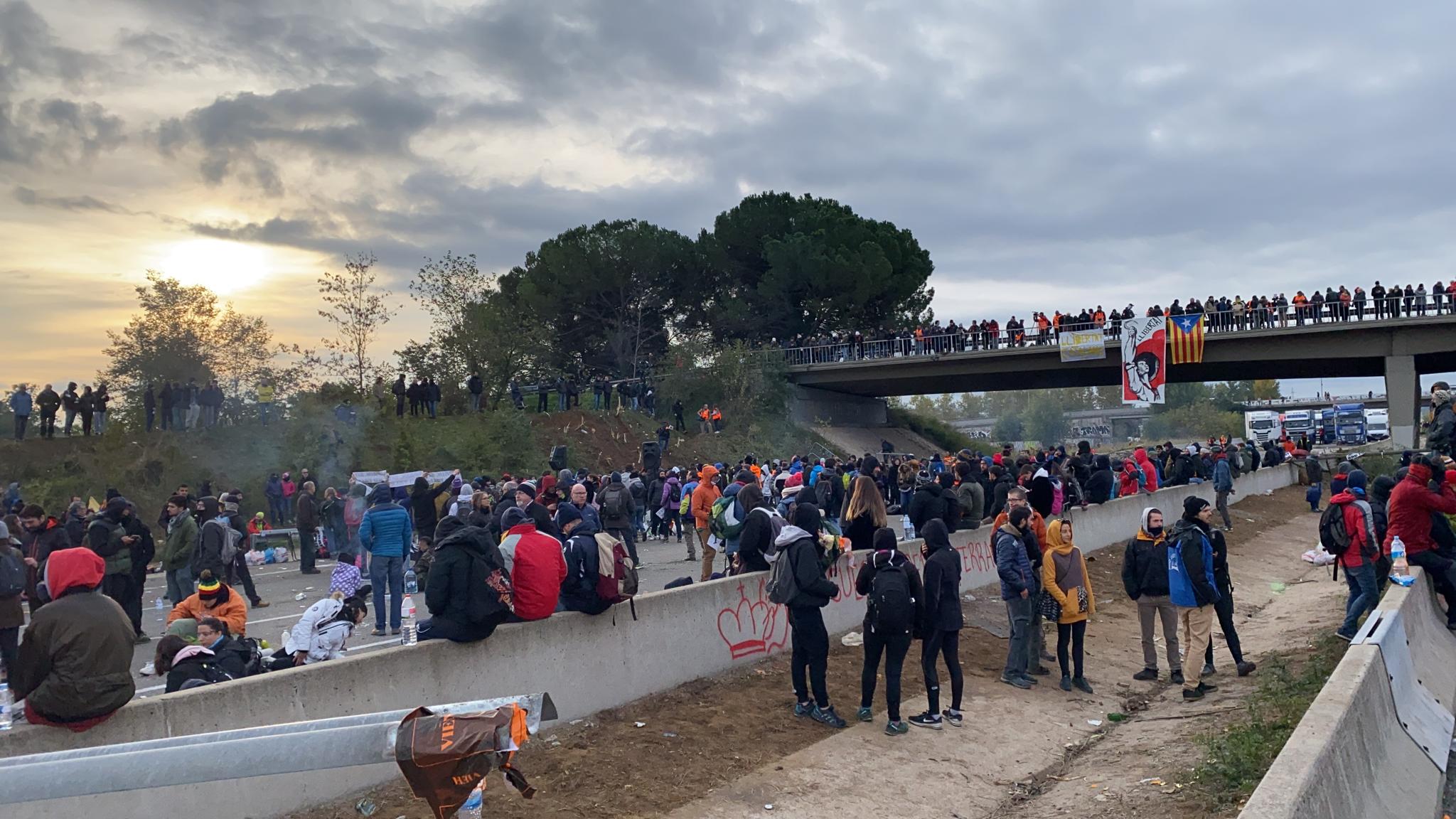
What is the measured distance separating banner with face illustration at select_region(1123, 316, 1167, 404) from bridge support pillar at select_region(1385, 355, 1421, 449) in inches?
364

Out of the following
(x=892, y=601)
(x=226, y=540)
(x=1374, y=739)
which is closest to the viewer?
(x=1374, y=739)

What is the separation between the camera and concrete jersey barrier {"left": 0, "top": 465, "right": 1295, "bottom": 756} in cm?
617

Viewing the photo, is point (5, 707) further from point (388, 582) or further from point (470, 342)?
point (470, 342)

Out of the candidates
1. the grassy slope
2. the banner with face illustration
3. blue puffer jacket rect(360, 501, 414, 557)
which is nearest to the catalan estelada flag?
the banner with face illustration

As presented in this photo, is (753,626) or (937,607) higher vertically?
(937,607)

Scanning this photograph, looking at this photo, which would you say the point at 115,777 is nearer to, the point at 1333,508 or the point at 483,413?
the point at 1333,508

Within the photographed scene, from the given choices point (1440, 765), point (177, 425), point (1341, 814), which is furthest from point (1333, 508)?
point (177, 425)

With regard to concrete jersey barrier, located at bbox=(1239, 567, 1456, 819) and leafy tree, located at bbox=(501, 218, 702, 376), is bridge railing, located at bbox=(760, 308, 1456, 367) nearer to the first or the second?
leafy tree, located at bbox=(501, 218, 702, 376)

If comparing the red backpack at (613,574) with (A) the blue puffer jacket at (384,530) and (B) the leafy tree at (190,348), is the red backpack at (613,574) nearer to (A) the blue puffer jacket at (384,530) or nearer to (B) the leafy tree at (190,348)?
(A) the blue puffer jacket at (384,530)

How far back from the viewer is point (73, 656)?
18.8 ft

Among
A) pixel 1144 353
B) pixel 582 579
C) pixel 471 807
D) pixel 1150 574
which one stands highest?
pixel 1144 353

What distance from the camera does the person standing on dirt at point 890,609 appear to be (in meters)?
8.90

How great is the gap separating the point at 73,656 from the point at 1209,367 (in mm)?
52117

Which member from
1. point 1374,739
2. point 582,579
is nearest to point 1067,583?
point 1374,739
